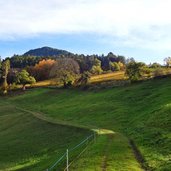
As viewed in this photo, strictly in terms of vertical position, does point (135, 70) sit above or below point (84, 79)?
above

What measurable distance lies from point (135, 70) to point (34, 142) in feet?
241

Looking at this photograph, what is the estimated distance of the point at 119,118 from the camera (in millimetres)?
78688

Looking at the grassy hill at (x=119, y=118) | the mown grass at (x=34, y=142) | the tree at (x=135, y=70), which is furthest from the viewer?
the tree at (x=135, y=70)

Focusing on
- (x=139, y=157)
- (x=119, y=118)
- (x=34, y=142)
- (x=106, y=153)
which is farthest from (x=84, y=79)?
(x=139, y=157)

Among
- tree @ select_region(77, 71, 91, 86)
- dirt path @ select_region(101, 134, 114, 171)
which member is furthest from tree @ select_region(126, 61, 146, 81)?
dirt path @ select_region(101, 134, 114, 171)

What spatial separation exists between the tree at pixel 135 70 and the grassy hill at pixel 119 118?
26.1ft

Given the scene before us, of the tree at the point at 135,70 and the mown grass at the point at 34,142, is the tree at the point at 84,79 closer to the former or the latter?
the tree at the point at 135,70

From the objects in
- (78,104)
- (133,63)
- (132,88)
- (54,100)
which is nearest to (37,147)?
(78,104)

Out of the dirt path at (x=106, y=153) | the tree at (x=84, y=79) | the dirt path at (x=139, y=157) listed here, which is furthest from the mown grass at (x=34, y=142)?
the tree at (x=84, y=79)

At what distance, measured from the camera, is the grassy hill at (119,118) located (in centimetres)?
4234

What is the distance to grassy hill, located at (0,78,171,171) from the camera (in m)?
42.3

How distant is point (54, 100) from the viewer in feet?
431

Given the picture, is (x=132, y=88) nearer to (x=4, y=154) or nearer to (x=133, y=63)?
(x=133, y=63)

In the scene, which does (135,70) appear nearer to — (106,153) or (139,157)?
(106,153)
